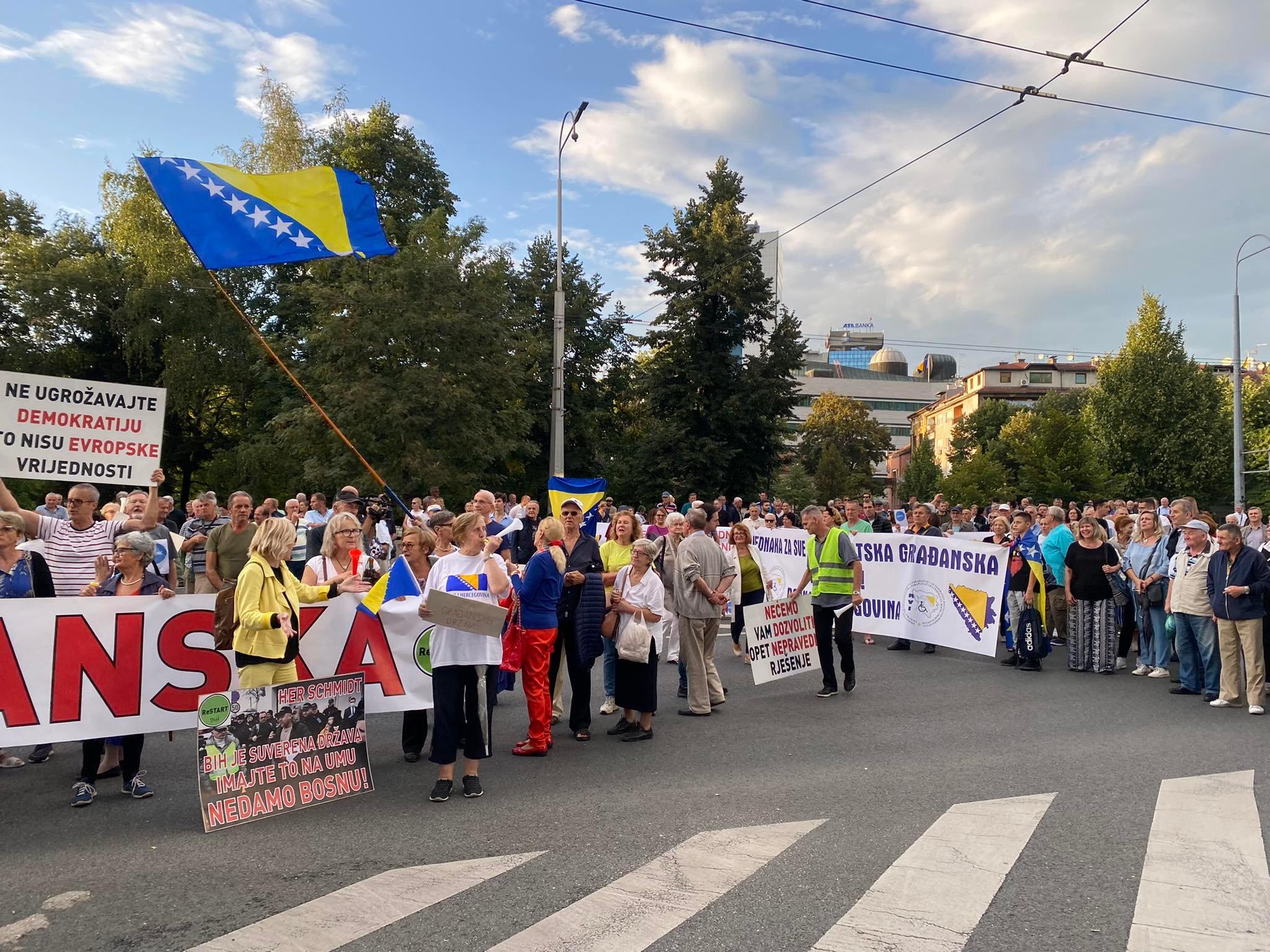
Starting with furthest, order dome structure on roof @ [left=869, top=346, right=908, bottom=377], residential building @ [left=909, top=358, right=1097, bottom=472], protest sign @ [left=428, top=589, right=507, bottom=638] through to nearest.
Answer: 1. dome structure on roof @ [left=869, top=346, right=908, bottom=377]
2. residential building @ [left=909, top=358, right=1097, bottom=472]
3. protest sign @ [left=428, top=589, right=507, bottom=638]

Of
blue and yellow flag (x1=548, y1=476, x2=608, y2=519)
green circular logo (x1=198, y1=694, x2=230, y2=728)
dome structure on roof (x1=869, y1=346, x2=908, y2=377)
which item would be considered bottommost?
green circular logo (x1=198, y1=694, x2=230, y2=728)

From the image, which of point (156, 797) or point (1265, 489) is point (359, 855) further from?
point (1265, 489)

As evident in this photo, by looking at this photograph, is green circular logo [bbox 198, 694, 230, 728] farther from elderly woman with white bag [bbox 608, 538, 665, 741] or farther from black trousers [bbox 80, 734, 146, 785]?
elderly woman with white bag [bbox 608, 538, 665, 741]

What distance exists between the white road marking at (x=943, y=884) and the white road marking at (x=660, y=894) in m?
0.64

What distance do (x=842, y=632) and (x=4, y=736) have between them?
7.18 m

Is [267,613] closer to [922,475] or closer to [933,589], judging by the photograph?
[933,589]

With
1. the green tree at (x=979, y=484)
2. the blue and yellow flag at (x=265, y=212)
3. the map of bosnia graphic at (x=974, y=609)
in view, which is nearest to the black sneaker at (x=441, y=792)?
the blue and yellow flag at (x=265, y=212)

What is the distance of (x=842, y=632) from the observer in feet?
31.8

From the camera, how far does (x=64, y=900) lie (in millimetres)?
4422

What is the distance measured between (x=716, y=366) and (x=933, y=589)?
26.6 metres

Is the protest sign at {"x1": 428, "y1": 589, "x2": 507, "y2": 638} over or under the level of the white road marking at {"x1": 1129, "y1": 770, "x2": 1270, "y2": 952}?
over

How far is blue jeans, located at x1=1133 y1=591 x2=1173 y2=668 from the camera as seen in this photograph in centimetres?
1062

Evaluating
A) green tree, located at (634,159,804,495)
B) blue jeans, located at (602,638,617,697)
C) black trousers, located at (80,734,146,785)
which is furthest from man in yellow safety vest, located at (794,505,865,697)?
green tree, located at (634,159,804,495)

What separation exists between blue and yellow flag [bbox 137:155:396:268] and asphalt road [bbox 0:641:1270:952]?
16.3 ft
